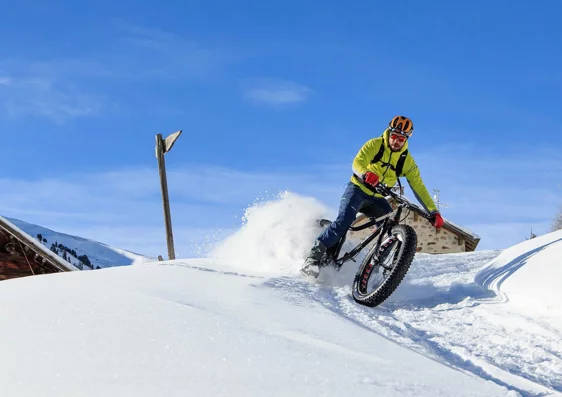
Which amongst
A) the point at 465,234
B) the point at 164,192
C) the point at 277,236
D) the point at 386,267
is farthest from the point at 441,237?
the point at 386,267

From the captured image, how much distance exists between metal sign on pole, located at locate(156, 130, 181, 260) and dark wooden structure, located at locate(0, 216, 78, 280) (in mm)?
2595

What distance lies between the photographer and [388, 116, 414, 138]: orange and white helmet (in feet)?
21.0

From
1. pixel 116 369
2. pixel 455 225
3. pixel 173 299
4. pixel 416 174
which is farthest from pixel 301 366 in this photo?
pixel 455 225

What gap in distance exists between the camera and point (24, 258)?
344 inches

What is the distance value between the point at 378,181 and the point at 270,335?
10.2 ft

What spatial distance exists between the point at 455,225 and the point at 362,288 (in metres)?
21.9

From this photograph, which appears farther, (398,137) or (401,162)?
(401,162)

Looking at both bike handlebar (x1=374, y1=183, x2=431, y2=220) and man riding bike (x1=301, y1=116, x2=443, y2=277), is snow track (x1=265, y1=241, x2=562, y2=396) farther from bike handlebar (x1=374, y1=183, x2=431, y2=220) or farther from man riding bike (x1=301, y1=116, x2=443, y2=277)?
bike handlebar (x1=374, y1=183, x2=431, y2=220)

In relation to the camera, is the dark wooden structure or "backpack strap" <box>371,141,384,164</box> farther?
the dark wooden structure

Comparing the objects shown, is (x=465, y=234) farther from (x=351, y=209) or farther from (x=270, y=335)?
(x=270, y=335)

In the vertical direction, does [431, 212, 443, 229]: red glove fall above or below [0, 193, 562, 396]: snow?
above

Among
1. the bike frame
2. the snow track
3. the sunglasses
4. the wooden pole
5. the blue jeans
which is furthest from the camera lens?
the wooden pole

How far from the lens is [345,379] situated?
2973 mm

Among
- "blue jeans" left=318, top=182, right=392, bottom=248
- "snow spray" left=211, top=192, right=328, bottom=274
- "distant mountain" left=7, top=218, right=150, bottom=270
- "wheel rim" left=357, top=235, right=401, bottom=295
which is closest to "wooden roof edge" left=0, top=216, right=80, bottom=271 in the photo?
"snow spray" left=211, top=192, right=328, bottom=274
